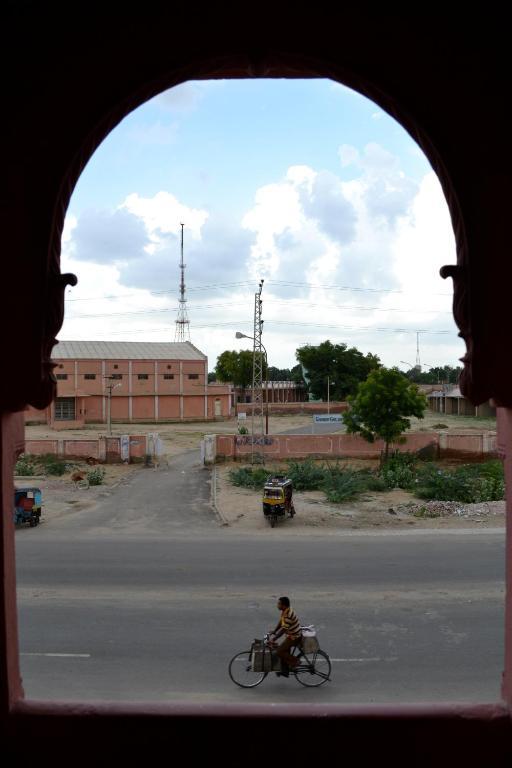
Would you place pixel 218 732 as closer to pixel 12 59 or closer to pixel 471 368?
pixel 471 368

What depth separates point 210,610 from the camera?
970 cm

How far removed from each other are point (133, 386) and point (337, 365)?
22080 mm

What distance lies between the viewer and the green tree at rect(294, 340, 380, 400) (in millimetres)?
61719

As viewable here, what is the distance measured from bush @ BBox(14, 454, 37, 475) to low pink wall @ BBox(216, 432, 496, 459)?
7340 millimetres

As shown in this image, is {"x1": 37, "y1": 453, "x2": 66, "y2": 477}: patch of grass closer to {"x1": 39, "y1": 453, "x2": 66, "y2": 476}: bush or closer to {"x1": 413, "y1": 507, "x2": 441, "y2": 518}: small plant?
{"x1": 39, "y1": 453, "x2": 66, "y2": 476}: bush

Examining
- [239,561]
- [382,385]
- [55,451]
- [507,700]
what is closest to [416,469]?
[382,385]

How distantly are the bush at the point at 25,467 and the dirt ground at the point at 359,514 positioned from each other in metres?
8.12

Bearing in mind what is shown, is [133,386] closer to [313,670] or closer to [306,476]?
[306,476]

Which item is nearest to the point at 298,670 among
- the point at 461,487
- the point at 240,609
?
the point at 240,609

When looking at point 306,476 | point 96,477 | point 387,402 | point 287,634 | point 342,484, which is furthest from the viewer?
point 387,402

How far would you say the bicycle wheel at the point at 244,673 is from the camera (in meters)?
7.39

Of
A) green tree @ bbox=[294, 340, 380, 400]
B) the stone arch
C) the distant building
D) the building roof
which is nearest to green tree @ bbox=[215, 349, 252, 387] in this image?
green tree @ bbox=[294, 340, 380, 400]

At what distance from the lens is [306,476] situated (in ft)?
72.1

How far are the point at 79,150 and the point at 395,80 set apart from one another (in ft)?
4.54
